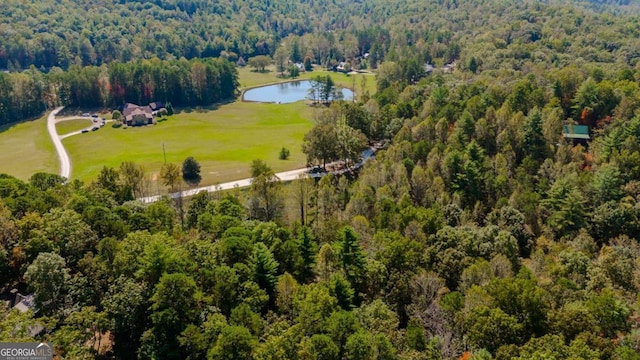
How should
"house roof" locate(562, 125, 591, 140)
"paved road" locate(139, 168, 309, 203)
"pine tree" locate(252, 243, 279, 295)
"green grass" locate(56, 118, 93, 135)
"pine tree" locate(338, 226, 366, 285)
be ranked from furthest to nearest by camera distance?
1. "green grass" locate(56, 118, 93, 135)
2. "house roof" locate(562, 125, 591, 140)
3. "paved road" locate(139, 168, 309, 203)
4. "pine tree" locate(338, 226, 366, 285)
5. "pine tree" locate(252, 243, 279, 295)

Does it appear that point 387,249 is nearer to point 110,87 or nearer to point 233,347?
point 233,347

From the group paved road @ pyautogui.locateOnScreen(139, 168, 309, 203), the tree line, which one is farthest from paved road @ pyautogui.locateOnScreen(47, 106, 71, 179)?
paved road @ pyautogui.locateOnScreen(139, 168, 309, 203)

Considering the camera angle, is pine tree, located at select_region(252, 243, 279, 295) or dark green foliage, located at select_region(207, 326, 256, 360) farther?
pine tree, located at select_region(252, 243, 279, 295)

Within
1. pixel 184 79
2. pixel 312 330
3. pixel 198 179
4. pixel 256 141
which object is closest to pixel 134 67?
pixel 184 79

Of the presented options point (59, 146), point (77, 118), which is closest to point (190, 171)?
point (59, 146)

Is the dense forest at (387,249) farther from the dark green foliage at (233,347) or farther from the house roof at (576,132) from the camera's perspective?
the house roof at (576,132)

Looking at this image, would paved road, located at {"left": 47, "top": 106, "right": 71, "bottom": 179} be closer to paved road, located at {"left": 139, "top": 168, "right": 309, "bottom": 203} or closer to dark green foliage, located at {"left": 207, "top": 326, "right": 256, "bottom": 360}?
paved road, located at {"left": 139, "top": 168, "right": 309, "bottom": 203}

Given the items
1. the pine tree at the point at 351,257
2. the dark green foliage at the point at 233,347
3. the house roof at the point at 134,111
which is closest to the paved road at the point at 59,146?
the house roof at the point at 134,111
